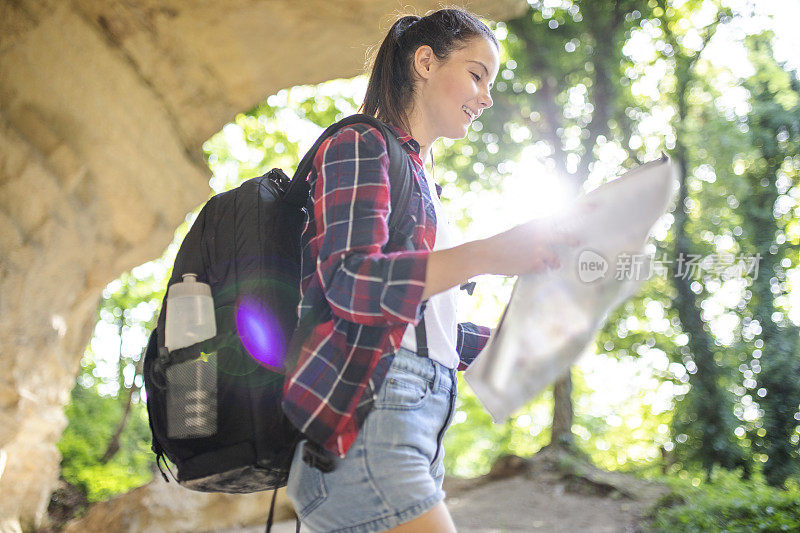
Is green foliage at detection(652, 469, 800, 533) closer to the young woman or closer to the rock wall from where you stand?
the rock wall

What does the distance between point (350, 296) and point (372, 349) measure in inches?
4.5

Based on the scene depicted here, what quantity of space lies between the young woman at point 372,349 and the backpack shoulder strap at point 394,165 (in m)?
0.03

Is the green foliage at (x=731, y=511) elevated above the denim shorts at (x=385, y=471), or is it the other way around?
the denim shorts at (x=385, y=471)

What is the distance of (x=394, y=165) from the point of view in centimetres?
134

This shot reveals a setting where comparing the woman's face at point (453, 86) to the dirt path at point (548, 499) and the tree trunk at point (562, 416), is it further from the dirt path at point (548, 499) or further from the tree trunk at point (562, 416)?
the tree trunk at point (562, 416)

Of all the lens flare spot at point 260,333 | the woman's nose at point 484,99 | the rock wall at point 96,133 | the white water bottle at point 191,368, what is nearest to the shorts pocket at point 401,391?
the lens flare spot at point 260,333

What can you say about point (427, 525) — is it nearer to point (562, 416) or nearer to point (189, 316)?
point (189, 316)

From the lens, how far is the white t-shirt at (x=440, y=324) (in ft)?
4.35

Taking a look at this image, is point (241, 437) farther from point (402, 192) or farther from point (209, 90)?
point (209, 90)

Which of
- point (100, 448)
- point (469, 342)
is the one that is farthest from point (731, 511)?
point (100, 448)

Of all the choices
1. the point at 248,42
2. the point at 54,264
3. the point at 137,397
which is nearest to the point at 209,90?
the point at 248,42

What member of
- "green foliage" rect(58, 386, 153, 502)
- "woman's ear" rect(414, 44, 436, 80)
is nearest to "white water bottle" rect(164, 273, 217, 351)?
"woman's ear" rect(414, 44, 436, 80)

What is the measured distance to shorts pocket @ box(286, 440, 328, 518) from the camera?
121 cm

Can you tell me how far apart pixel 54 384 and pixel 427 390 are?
5.03 meters
